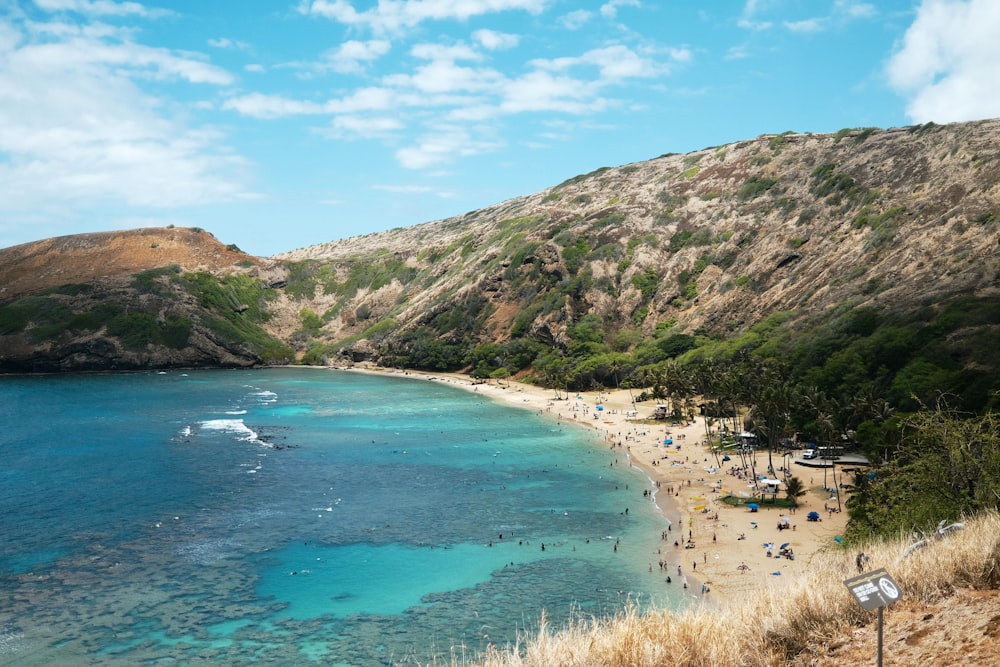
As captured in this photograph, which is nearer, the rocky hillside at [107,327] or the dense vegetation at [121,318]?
the rocky hillside at [107,327]

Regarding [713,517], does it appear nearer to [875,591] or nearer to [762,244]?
[875,591]

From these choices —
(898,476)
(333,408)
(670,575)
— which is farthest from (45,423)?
(898,476)

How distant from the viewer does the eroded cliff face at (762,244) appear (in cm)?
9762

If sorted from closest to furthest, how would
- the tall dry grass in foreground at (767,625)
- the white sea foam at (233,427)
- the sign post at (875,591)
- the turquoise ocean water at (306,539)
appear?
the sign post at (875,591) → the tall dry grass in foreground at (767,625) → the turquoise ocean water at (306,539) → the white sea foam at (233,427)

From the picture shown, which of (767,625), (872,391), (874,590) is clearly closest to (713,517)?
(872,391)

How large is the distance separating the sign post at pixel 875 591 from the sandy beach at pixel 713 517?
7689mm

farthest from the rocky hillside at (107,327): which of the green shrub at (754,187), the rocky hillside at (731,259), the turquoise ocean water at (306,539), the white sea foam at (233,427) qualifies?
the green shrub at (754,187)

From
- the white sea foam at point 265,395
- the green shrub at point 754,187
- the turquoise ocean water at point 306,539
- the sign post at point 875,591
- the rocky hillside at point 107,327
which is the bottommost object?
A: the turquoise ocean water at point 306,539

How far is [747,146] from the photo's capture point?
610 ft

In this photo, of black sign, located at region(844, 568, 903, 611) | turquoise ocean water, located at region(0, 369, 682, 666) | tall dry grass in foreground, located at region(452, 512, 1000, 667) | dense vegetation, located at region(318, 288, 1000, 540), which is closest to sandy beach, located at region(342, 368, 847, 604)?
turquoise ocean water, located at region(0, 369, 682, 666)

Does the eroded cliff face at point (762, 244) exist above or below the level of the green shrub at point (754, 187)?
below

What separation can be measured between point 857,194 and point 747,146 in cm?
5935

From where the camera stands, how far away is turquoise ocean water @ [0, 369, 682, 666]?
125 feet

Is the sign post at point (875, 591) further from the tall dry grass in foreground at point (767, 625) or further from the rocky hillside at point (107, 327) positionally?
the rocky hillside at point (107, 327)
